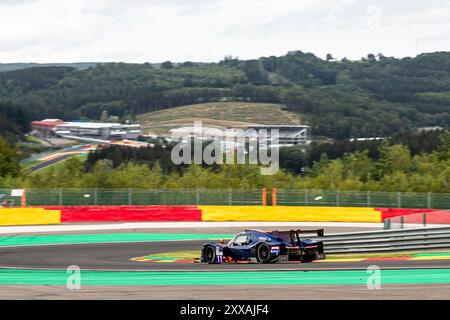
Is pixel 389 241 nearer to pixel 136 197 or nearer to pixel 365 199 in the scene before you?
pixel 365 199

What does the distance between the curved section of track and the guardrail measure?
1934mm

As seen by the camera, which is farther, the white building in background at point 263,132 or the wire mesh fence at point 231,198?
A: the white building in background at point 263,132

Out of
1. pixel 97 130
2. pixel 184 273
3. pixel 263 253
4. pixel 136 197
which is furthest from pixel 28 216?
pixel 97 130

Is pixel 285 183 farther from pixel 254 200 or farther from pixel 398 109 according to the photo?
pixel 398 109

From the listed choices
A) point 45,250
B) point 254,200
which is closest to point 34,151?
point 254,200

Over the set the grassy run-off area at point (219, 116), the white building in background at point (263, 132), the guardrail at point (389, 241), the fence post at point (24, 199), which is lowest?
the guardrail at point (389, 241)

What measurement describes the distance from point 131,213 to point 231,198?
4.53 meters

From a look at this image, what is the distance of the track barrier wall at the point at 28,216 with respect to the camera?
119ft

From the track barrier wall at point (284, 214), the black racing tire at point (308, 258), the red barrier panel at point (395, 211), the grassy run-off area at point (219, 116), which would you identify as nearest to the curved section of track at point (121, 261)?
the black racing tire at point (308, 258)

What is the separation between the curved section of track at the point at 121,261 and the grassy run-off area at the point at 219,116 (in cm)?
12233

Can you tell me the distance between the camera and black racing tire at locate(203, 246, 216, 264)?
21.8 metres

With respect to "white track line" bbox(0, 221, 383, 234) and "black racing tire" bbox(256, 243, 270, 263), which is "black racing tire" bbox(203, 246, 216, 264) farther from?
"white track line" bbox(0, 221, 383, 234)

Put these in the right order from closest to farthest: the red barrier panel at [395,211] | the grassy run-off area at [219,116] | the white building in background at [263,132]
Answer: the red barrier panel at [395,211] → the white building in background at [263,132] → the grassy run-off area at [219,116]

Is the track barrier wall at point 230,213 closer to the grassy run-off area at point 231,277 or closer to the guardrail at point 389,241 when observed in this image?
the guardrail at point 389,241
